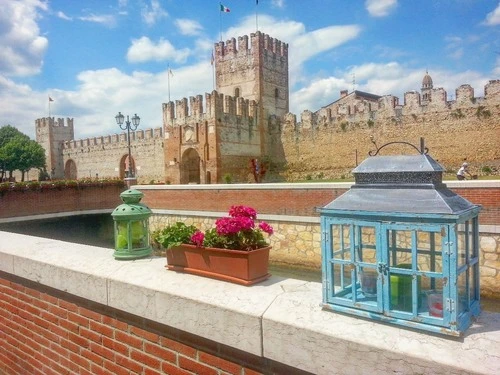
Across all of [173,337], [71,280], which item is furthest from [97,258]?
[173,337]

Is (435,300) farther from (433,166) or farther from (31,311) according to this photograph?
(31,311)

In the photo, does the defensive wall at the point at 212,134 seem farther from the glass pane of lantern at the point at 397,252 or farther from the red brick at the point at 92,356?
the glass pane of lantern at the point at 397,252

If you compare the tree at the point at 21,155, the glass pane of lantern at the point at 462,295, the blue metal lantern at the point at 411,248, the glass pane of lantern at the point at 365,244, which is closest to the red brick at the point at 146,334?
the blue metal lantern at the point at 411,248

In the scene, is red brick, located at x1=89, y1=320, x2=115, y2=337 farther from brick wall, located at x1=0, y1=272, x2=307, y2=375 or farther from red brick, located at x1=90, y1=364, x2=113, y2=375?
red brick, located at x1=90, y1=364, x2=113, y2=375

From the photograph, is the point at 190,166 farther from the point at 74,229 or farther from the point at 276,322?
the point at 276,322

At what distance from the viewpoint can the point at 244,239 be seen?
2594mm

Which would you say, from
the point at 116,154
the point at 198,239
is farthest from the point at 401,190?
the point at 116,154

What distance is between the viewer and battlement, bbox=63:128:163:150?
119 feet

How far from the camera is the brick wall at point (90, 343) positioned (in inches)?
80.8

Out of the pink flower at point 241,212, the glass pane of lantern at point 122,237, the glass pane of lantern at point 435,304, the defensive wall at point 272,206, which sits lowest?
the defensive wall at point 272,206

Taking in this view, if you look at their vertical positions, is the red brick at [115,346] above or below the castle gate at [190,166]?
below

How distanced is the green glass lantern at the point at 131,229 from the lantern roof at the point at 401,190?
66.1 inches

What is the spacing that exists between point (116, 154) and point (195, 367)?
128 feet

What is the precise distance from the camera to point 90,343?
270 cm
